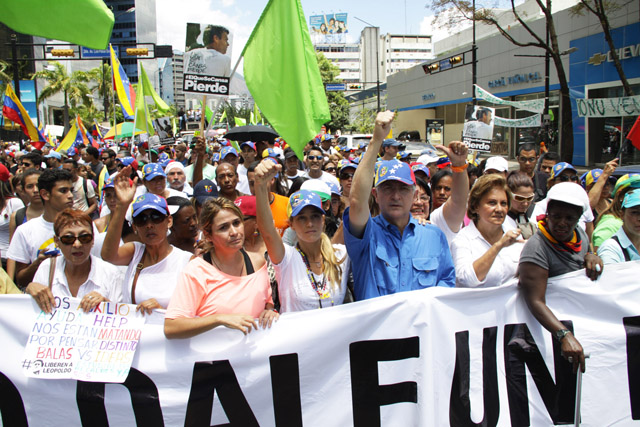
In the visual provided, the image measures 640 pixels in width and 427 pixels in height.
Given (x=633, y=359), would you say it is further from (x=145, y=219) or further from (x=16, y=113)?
(x=16, y=113)

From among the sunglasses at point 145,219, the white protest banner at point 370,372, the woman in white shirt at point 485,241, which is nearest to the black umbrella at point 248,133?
the sunglasses at point 145,219

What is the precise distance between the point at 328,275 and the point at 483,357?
1.04 metres

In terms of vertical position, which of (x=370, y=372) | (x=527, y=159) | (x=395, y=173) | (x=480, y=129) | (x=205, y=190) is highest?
(x=480, y=129)

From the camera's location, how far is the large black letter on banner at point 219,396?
2.78 metres

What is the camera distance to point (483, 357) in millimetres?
2996

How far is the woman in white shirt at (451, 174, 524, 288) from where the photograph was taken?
3137 millimetres

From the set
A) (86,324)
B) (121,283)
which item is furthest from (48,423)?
(121,283)

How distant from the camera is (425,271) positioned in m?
2.90

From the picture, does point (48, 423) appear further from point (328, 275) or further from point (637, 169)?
point (637, 169)

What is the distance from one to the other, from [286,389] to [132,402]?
0.85 m

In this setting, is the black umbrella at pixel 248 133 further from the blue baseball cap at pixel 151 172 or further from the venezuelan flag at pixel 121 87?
the blue baseball cap at pixel 151 172

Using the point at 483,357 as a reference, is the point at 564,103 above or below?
above

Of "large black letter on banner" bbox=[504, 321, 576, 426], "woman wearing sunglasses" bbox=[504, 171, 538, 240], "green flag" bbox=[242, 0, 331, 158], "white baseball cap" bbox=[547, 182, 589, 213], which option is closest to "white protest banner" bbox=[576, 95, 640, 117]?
"woman wearing sunglasses" bbox=[504, 171, 538, 240]

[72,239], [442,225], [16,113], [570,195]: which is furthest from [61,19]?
[16,113]
